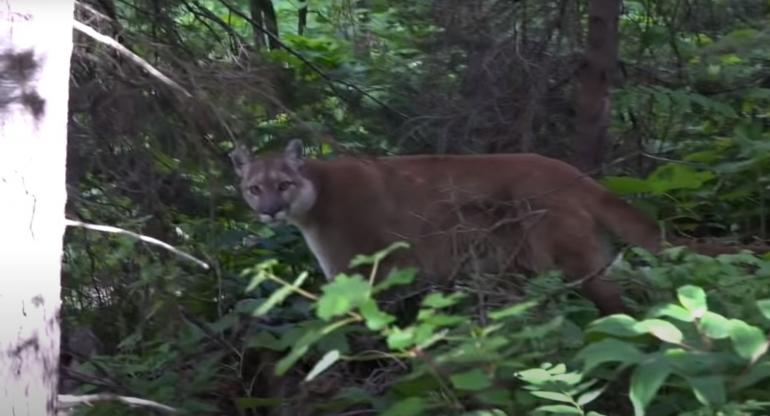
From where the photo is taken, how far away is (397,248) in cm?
666

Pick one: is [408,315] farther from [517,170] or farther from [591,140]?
[591,140]

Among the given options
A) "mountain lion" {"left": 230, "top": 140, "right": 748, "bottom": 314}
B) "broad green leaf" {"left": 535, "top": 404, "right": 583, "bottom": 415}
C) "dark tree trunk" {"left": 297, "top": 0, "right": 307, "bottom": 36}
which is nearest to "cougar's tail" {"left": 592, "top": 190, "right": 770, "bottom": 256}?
"mountain lion" {"left": 230, "top": 140, "right": 748, "bottom": 314}

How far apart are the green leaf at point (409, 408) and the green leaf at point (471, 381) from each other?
0.23 metres

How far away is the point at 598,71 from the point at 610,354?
3.93 m

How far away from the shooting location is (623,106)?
804 centimetres

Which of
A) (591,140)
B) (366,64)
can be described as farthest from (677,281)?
(366,64)

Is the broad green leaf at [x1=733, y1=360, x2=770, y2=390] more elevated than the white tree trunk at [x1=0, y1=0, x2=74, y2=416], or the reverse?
the white tree trunk at [x1=0, y1=0, x2=74, y2=416]

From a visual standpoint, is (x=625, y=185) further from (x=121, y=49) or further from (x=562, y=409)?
(x=121, y=49)

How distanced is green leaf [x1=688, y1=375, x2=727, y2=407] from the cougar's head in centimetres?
385

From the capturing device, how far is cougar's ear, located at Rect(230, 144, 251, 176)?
6.07 m

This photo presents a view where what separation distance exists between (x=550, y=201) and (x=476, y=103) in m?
0.95

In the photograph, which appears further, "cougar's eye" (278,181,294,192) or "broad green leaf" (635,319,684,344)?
"cougar's eye" (278,181,294,192)

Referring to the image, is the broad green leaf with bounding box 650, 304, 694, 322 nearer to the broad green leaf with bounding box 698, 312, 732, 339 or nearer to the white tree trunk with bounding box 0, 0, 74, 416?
the broad green leaf with bounding box 698, 312, 732, 339

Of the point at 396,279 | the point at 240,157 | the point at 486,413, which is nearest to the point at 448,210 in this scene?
the point at 240,157
